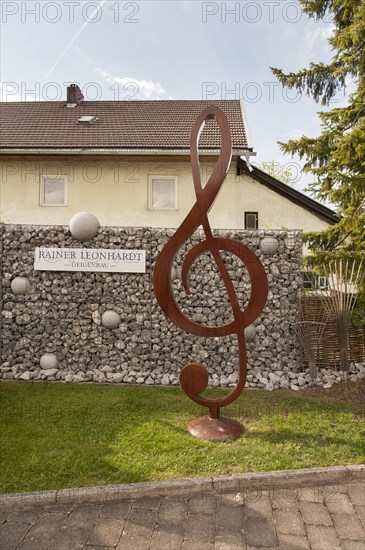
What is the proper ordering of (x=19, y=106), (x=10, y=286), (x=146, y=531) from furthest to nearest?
1. (x=19, y=106)
2. (x=10, y=286)
3. (x=146, y=531)

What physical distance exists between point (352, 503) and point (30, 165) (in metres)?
11.7

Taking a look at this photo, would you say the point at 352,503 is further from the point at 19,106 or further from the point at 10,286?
the point at 19,106

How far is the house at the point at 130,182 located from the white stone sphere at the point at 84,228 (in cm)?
473

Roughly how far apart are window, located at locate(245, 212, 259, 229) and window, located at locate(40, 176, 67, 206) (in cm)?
544

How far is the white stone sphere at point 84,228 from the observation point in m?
7.21

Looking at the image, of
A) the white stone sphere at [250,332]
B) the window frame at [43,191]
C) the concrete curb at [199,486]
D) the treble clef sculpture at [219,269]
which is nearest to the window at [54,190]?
the window frame at [43,191]

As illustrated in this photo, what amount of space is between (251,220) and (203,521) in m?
10.4

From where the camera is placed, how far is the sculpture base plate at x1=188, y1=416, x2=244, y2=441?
4.65 metres

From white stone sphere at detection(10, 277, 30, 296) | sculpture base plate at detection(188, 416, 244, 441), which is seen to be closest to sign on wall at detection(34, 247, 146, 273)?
→ white stone sphere at detection(10, 277, 30, 296)

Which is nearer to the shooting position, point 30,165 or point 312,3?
point 312,3

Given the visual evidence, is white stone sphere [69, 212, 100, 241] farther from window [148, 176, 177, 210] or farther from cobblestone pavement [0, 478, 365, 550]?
window [148, 176, 177, 210]

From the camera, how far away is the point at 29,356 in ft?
24.5

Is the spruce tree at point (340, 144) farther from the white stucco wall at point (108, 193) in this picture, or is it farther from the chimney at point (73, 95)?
the chimney at point (73, 95)

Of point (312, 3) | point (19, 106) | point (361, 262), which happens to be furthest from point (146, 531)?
point (19, 106)
